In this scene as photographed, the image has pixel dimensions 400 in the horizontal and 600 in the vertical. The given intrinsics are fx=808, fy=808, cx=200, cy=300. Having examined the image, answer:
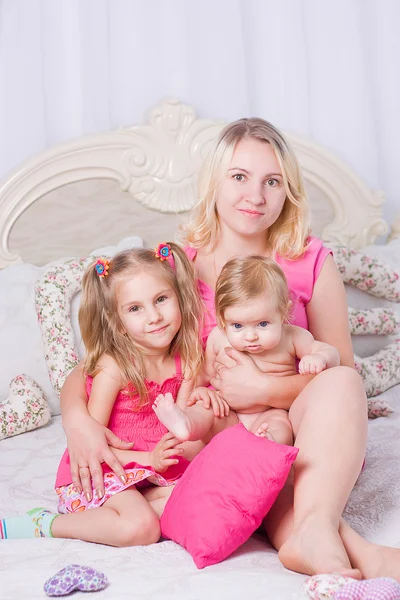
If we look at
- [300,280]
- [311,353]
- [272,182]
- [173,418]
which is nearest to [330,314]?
[300,280]

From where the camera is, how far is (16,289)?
240cm

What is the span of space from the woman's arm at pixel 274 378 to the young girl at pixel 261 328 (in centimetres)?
3

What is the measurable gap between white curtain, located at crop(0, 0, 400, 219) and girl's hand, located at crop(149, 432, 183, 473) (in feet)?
4.49

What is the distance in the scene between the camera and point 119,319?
1.73 m

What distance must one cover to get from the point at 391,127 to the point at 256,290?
1584mm

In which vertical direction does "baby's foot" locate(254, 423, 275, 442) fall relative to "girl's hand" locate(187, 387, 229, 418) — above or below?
below

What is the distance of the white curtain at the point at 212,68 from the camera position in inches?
102

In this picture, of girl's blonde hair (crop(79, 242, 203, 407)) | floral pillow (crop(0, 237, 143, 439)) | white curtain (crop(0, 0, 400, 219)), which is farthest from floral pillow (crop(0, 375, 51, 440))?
white curtain (crop(0, 0, 400, 219))

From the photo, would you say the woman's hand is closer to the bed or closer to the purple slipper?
the bed

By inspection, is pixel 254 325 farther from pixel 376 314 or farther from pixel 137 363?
pixel 376 314

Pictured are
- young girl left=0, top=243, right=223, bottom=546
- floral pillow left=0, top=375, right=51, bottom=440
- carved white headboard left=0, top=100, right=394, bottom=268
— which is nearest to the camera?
young girl left=0, top=243, right=223, bottom=546

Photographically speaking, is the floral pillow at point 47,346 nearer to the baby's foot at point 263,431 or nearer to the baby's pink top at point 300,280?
the baby's pink top at point 300,280

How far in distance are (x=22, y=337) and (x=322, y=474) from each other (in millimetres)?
1202

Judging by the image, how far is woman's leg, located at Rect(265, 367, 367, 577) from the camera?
1306 millimetres
